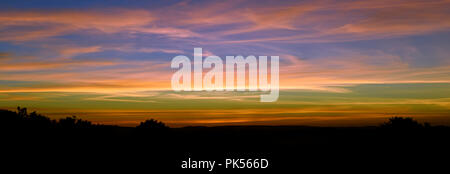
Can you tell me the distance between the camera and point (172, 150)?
39.2 m

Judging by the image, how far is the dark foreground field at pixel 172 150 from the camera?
3180 cm

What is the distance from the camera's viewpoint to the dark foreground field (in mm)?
31797
